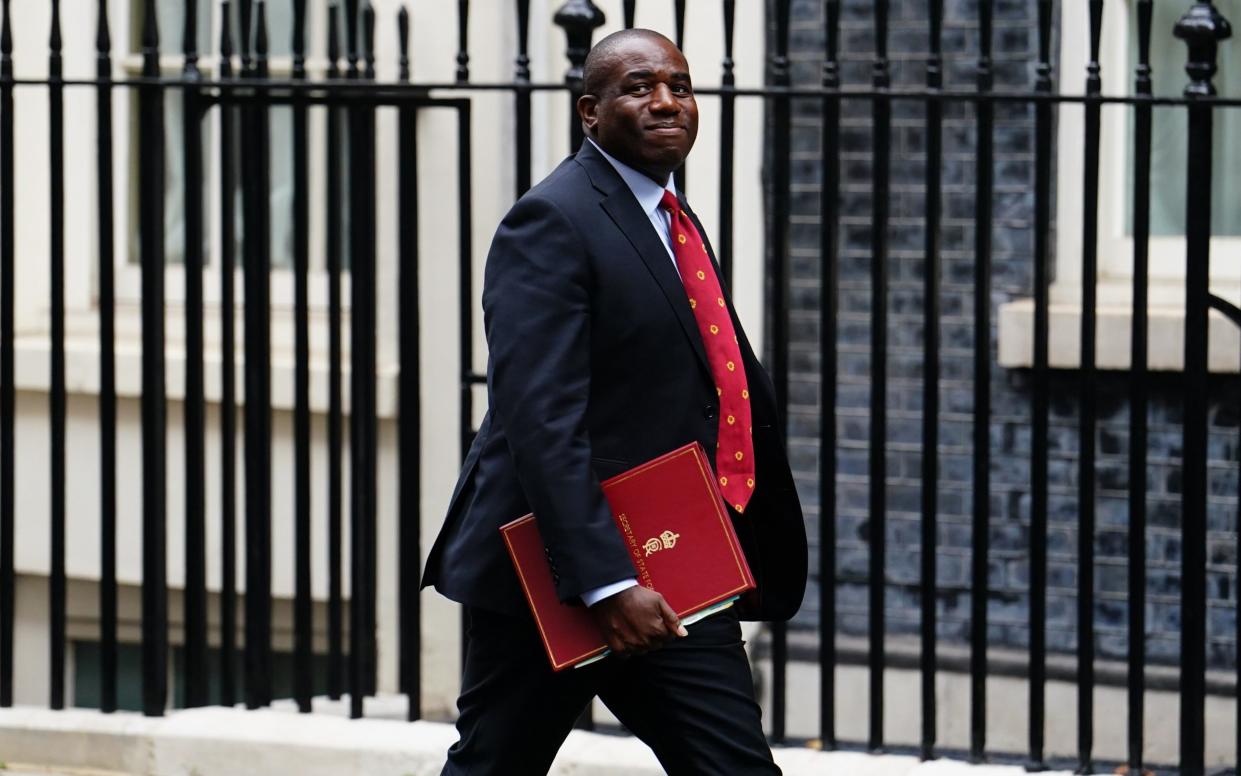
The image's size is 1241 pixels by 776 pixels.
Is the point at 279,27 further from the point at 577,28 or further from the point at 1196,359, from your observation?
the point at 1196,359

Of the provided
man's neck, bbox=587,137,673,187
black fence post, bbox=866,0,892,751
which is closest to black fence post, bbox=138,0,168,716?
black fence post, bbox=866,0,892,751

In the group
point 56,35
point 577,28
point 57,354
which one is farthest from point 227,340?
point 577,28

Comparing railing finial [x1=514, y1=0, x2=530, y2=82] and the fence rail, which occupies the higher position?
railing finial [x1=514, y1=0, x2=530, y2=82]

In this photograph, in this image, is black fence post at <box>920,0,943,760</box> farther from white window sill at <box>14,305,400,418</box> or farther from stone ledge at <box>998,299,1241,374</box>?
white window sill at <box>14,305,400,418</box>

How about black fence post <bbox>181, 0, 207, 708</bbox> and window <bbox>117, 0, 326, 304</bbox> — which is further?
window <bbox>117, 0, 326, 304</bbox>

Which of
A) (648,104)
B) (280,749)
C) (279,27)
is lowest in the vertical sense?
(280,749)

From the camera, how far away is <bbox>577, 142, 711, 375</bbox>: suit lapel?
3416 millimetres

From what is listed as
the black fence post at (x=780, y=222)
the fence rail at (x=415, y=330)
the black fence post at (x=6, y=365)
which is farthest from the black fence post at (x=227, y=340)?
the black fence post at (x=780, y=222)

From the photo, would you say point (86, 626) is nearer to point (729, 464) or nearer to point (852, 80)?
point (852, 80)

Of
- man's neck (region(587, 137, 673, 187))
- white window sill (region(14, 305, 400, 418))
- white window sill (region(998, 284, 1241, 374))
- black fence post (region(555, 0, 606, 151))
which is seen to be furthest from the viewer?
white window sill (region(14, 305, 400, 418))

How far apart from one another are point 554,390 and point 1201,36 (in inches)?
87.0

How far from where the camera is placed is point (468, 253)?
514cm

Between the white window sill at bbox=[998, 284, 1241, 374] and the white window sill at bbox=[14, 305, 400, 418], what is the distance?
1974 millimetres

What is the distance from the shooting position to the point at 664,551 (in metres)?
3.35
